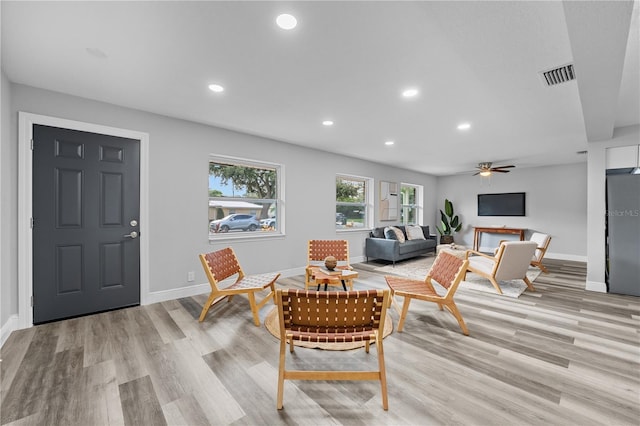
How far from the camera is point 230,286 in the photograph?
2.99m

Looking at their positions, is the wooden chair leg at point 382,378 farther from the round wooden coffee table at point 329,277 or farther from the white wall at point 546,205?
the white wall at point 546,205

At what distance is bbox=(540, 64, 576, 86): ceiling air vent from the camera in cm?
226

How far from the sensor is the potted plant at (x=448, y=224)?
8.44 metres

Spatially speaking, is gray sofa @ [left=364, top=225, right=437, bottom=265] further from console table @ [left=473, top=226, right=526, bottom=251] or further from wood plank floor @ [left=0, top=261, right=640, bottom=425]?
wood plank floor @ [left=0, top=261, right=640, bottom=425]

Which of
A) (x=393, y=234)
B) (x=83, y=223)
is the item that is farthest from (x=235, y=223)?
(x=393, y=234)

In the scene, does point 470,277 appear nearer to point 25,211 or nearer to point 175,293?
point 175,293

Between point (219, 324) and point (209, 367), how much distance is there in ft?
2.56

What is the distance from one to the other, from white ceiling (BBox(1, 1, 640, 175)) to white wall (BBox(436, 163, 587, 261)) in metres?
3.80

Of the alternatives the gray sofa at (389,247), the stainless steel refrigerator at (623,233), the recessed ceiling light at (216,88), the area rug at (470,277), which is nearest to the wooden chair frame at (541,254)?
the area rug at (470,277)

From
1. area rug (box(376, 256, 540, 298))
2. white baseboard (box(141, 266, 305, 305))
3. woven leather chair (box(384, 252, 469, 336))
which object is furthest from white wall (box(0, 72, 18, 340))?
area rug (box(376, 256, 540, 298))

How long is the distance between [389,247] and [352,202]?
1.37 meters

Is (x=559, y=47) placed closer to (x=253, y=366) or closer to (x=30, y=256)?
(x=253, y=366)

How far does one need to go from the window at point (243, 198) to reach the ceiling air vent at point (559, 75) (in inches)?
144

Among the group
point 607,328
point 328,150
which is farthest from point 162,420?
→ point 328,150
